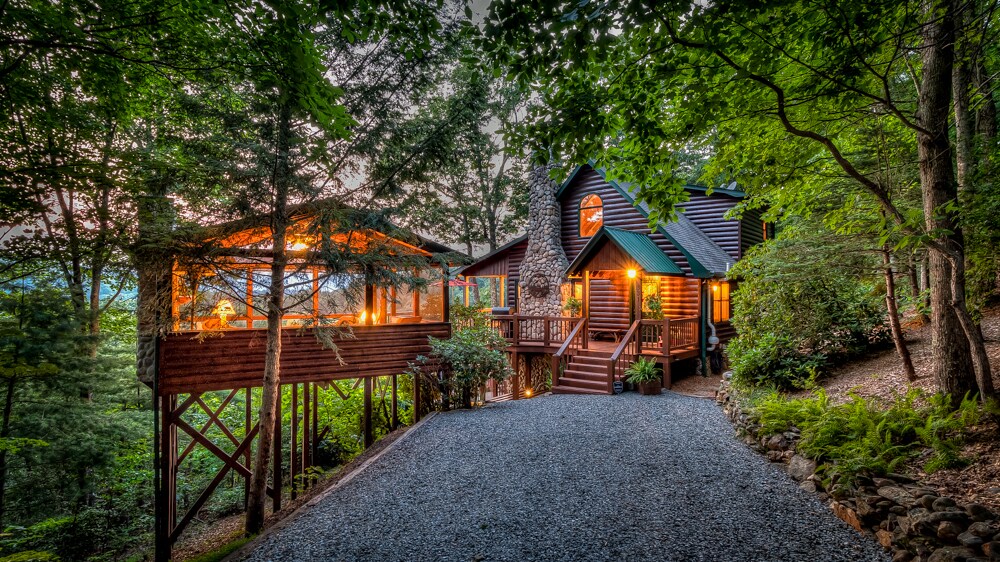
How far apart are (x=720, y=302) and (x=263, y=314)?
45.7 feet

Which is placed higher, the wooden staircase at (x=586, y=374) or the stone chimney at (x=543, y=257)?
the stone chimney at (x=543, y=257)

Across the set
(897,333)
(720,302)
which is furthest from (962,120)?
(720,302)

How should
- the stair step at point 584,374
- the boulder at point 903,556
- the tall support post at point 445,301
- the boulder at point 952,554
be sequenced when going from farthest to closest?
the stair step at point 584,374
the tall support post at point 445,301
the boulder at point 903,556
the boulder at point 952,554

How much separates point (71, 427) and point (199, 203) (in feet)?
21.6

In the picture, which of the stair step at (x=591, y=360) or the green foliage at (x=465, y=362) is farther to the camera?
the stair step at (x=591, y=360)

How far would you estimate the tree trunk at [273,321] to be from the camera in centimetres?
561

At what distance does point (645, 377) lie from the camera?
33.8 ft

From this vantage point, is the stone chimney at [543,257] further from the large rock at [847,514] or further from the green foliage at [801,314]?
the large rock at [847,514]

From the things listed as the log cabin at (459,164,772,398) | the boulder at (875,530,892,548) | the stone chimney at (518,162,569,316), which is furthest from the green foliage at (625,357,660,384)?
the boulder at (875,530,892,548)

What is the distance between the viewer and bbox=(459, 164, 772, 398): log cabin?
37.6 ft

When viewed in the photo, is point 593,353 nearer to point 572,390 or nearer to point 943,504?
point 572,390

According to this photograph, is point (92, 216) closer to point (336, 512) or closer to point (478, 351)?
point (336, 512)

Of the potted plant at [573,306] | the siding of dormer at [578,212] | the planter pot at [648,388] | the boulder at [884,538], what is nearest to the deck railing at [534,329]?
the potted plant at [573,306]

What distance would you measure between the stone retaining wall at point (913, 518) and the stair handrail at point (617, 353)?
5.77 meters
